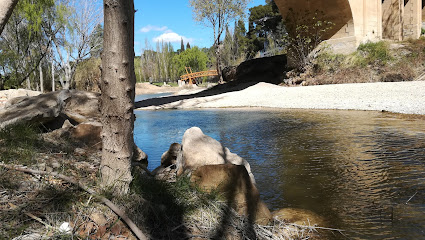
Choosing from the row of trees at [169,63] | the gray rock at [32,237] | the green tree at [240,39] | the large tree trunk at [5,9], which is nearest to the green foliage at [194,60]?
the row of trees at [169,63]

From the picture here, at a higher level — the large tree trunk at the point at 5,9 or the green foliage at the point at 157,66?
the green foliage at the point at 157,66

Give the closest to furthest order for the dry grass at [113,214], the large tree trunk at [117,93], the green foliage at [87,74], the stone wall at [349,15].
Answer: the dry grass at [113,214], the large tree trunk at [117,93], the stone wall at [349,15], the green foliage at [87,74]

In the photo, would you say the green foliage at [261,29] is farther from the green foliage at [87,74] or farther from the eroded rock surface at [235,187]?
the eroded rock surface at [235,187]

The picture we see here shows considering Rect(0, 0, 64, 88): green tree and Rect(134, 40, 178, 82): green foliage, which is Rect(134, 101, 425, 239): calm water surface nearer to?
Rect(0, 0, 64, 88): green tree

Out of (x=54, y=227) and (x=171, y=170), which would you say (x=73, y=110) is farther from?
(x=54, y=227)

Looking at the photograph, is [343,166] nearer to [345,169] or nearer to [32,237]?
[345,169]

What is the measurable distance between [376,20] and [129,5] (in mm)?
17171

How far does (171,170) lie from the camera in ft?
10.2

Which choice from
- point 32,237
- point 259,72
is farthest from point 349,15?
point 32,237

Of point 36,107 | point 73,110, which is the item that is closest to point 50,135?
point 36,107

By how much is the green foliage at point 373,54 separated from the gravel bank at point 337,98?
280 cm

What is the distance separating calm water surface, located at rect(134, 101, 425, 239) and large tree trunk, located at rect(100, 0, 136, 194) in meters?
1.31

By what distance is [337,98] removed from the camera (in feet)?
33.0

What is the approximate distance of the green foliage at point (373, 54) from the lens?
12969mm
